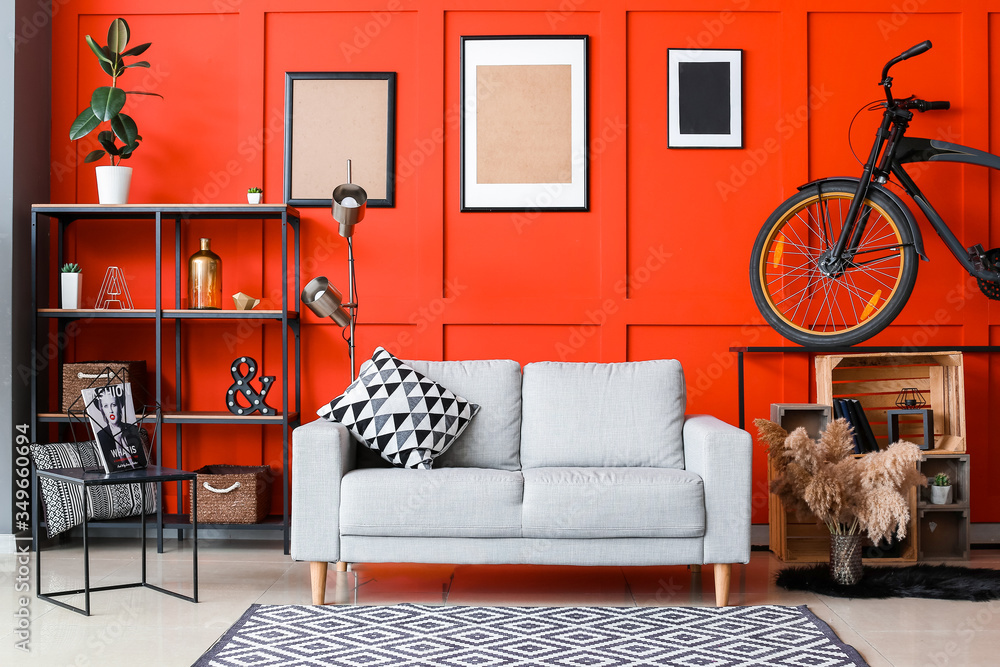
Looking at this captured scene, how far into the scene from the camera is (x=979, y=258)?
3525 millimetres

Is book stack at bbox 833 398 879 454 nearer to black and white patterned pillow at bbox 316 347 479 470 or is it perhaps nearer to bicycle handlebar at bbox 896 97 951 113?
bicycle handlebar at bbox 896 97 951 113

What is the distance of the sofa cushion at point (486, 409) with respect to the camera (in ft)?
10.6

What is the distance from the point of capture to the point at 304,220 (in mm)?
3879

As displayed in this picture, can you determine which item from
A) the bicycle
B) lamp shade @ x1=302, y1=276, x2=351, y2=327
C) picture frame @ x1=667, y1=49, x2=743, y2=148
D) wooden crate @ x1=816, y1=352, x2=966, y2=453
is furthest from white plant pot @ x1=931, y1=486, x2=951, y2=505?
lamp shade @ x1=302, y1=276, x2=351, y2=327

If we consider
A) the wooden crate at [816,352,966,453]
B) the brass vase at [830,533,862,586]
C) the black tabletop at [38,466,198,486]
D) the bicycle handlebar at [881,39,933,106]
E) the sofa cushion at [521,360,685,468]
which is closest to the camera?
the black tabletop at [38,466,198,486]

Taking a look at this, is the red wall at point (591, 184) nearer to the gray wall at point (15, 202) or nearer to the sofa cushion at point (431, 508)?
A: the gray wall at point (15, 202)

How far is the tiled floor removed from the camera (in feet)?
7.79

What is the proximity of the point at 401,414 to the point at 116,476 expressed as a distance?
3.24 ft

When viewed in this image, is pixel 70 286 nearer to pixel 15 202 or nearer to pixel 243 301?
pixel 15 202

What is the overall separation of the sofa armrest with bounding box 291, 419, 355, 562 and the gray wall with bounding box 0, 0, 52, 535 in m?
1.68

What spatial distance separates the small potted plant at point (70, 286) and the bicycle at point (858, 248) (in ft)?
10.1

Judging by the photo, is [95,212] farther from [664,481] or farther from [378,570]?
[664,481]

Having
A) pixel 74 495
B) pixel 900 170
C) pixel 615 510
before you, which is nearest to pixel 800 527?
pixel 615 510

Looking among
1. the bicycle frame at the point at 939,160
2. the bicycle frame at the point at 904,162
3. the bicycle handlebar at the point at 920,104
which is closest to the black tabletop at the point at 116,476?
the bicycle frame at the point at 904,162
